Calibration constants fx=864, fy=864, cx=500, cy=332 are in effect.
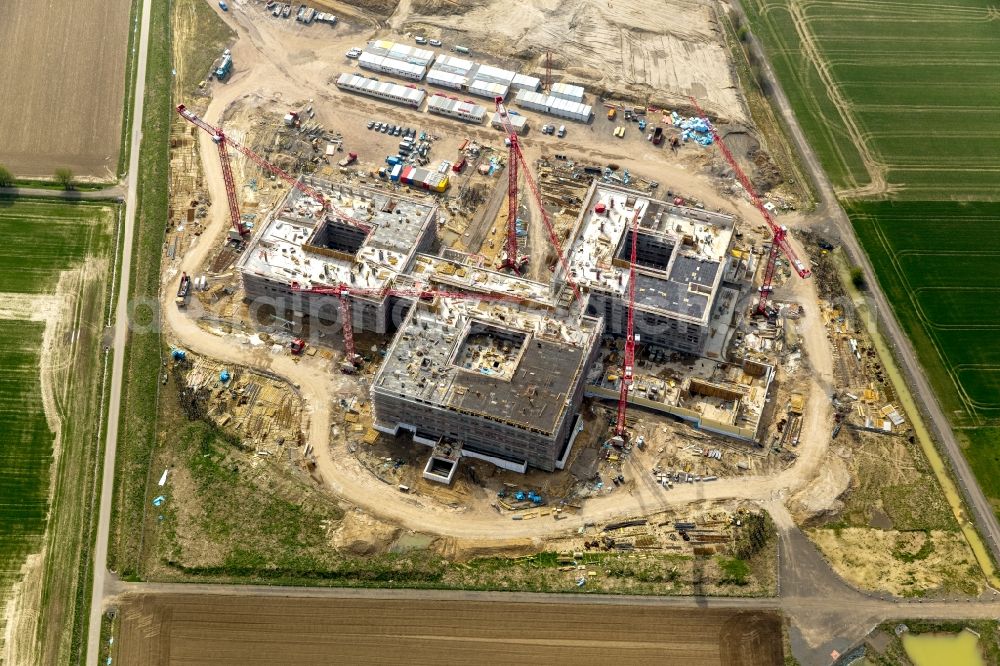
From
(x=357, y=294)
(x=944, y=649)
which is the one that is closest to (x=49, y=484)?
(x=357, y=294)

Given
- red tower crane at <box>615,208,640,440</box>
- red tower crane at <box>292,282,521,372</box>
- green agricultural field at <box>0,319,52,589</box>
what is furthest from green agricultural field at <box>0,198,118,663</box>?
red tower crane at <box>615,208,640,440</box>

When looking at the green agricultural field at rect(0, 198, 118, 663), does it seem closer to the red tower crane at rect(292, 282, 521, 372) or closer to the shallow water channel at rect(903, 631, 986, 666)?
the red tower crane at rect(292, 282, 521, 372)

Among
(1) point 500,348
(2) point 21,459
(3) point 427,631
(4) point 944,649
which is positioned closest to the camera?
(4) point 944,649

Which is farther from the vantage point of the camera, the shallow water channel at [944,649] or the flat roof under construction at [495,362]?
the flat roof under construction at [495,362]

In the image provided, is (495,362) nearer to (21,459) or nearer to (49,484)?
(49,484)

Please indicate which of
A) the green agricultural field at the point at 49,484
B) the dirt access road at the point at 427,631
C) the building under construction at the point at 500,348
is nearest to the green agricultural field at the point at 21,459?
the green agricultural field at the point at 49,484

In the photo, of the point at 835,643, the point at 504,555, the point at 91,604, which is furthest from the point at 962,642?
the point at 91,604

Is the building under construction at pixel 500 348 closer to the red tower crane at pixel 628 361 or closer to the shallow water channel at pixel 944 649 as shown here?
the red tower crane at pixel 628 361

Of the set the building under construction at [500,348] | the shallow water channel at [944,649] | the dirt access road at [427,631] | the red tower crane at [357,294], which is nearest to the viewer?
the dirt access road at [427,631]

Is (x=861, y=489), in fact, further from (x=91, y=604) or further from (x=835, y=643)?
(x=91, y=604)
